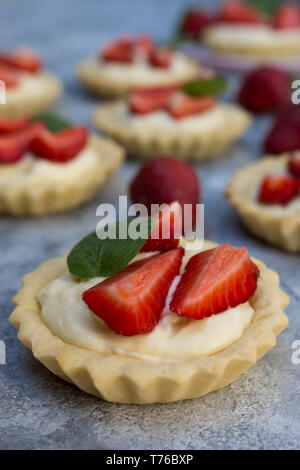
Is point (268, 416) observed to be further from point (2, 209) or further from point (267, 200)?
point (2, 209)

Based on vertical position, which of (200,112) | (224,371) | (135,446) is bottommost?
(135,446)

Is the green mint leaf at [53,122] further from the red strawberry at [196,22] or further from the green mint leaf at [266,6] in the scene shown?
the green mint leaf at [266,6]

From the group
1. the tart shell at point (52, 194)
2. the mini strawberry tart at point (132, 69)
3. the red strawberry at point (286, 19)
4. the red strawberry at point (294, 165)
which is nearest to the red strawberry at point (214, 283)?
the red strawberry at point (294, 165)

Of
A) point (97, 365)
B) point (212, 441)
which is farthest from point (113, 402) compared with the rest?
point (212, 441)

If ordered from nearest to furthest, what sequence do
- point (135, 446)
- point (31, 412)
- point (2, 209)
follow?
point (135, 446), point (31, 412), point (2, 209)

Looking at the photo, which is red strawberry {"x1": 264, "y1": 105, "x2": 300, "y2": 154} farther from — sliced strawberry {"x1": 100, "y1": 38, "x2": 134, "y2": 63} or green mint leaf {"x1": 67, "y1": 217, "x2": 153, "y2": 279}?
green mint leaf {"x1": 67, "y1": 217, "x2": 153, "y2": 279}

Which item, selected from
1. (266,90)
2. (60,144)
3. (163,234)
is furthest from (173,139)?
(163,234)

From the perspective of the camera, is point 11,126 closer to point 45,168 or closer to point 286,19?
point 45,168
